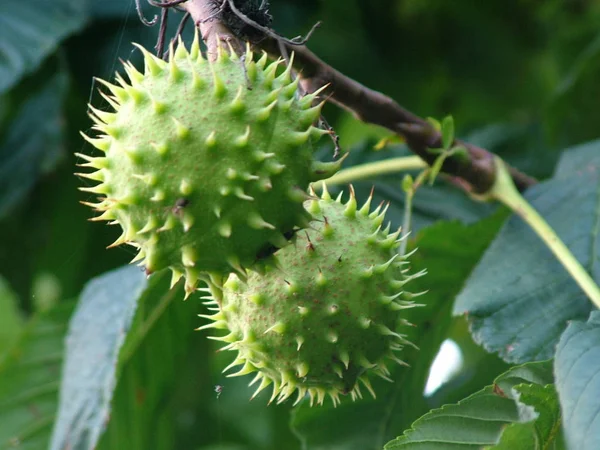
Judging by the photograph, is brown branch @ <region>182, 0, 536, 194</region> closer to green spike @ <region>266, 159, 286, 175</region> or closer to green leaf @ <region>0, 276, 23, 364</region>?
green spike @ <region>266, 159, 286, 175</region>

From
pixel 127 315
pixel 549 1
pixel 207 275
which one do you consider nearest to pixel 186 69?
pixel 207 275

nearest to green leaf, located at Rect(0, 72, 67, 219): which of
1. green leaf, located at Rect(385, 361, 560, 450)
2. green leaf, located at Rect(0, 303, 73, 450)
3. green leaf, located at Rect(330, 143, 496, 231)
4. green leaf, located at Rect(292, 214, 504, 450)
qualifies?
green leaf, located at Rect(0, 303, 73, 450)

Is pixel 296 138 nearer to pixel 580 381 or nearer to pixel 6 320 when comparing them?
pixel 580 381

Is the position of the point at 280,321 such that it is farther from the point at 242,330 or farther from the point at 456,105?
the point at 456,105

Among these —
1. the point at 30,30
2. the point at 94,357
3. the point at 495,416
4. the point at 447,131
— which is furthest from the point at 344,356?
the point at 30,30

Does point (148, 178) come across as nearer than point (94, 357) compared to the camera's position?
Yes
